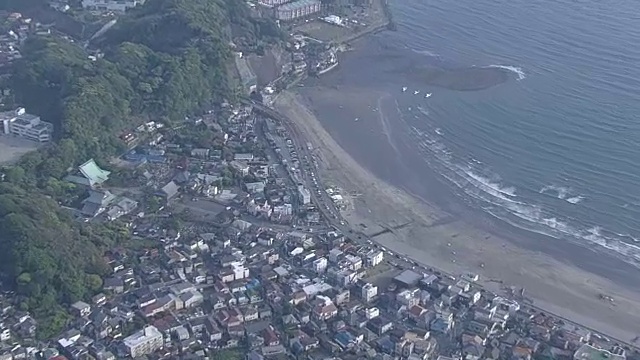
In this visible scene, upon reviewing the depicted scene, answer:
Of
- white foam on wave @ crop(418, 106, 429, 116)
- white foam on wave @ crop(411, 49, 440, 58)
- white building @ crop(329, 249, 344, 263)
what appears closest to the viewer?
white building @ crop(329, 249, 344, 263)

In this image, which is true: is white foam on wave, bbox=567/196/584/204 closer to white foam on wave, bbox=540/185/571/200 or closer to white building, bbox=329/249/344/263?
white foam on wave, bbox=540/185/571/200

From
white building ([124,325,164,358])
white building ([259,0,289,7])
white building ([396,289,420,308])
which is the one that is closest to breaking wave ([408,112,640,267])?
white building ([396,289,420,308])

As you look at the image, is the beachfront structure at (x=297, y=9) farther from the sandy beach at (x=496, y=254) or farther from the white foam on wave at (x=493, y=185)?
the white foam on wave at (x=493, y=185)

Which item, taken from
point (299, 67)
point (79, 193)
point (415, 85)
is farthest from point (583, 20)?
point (79, 193)

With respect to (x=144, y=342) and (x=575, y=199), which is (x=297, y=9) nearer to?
(x=575, y=199)

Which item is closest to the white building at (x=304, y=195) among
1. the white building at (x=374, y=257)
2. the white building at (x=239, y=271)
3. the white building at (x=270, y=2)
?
the white building at (x=374, y=257)

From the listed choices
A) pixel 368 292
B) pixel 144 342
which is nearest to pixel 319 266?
pixel 368 292
